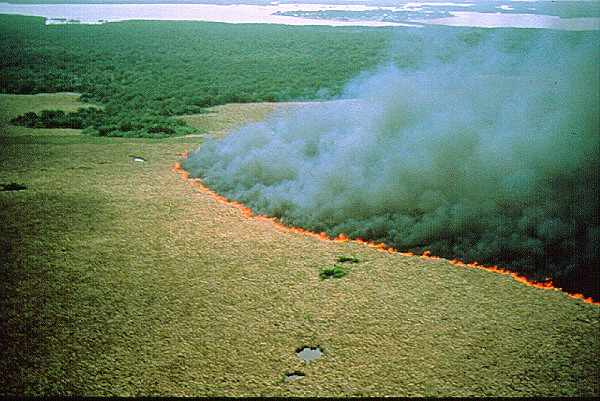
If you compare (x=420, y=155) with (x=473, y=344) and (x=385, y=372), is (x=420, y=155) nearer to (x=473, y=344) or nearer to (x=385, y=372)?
(x=473, y=344)

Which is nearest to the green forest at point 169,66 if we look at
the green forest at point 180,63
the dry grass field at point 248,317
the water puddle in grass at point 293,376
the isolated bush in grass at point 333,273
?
the green forest at point 180,63

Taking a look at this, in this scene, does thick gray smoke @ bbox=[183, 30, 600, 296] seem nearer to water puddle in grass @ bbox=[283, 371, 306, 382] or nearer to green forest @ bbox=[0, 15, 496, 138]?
water puddle in grass @ bbox=[283, 371, 306, 382]

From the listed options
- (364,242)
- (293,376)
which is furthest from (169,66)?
(293,376)

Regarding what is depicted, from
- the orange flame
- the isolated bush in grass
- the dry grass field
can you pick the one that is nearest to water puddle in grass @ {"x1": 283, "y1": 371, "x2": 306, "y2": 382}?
the dry grass field

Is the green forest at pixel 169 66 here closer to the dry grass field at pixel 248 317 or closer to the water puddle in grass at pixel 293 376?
the dry grass field at pixel 248 317

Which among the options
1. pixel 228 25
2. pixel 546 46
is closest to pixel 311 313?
pixel 546 46

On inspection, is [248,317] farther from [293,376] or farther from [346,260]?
[346,260]
